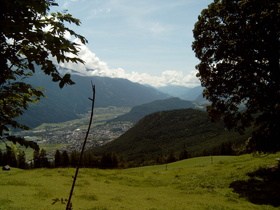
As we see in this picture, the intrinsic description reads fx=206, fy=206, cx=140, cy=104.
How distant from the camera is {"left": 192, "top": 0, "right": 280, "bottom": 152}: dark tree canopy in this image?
723 inches

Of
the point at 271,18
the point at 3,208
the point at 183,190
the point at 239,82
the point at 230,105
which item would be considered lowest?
the point at 183,190

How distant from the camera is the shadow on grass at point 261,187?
59.1 feet

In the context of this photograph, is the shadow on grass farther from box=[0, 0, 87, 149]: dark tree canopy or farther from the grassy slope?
box=[0, 0, 87, 149]: dark tree canopy

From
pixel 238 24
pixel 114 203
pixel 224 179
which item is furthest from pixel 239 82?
pixel 114 203

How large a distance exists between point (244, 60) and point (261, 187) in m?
12.9

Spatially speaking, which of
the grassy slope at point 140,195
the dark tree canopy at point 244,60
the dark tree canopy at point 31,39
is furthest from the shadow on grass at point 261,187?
the dark tree canopy at point 31,39

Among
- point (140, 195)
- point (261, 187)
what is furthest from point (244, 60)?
point (140, 195)

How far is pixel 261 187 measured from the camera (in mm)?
20906

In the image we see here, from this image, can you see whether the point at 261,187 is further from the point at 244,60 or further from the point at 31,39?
the point at 31,39

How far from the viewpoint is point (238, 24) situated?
1950 cm

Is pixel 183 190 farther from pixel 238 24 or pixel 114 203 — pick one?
pixel 238 24

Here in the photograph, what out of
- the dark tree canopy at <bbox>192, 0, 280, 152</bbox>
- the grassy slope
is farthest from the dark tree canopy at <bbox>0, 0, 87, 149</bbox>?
the dark tree canopy at <bbox>192, 0, 280, 152</bbox>

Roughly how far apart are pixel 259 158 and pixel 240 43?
23446 millimetres

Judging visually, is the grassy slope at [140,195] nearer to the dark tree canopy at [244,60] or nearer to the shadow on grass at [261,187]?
A: the shadow on grass at [261,187]
